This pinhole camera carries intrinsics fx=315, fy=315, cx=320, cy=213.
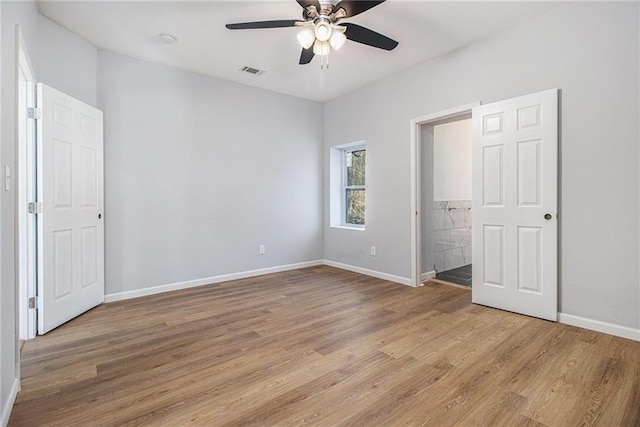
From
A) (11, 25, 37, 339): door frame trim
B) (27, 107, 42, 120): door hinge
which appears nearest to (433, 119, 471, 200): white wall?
(27, 107, 42, 120): door hinge

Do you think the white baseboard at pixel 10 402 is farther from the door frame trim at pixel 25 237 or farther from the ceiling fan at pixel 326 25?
the ceiling fan at pixel 326 25

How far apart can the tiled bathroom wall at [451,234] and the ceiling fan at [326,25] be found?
2.72 m

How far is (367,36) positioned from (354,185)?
113 inches

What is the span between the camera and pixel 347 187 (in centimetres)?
539

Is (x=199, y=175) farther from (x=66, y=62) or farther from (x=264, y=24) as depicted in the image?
(x=264, y=24)

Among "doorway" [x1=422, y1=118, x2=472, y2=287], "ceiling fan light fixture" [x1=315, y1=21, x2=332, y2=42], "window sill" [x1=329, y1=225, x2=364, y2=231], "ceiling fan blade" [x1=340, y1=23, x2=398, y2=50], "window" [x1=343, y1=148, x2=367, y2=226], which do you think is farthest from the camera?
"window" [x1=343, y1=148, x2=367, y2=226]

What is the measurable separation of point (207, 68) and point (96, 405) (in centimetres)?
358

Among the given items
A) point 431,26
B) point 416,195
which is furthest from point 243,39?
point 416,195

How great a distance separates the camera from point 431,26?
300cm

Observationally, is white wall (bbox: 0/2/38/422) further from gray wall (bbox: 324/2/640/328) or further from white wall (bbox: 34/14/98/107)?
gray wall (bbox: 324/2/640/328)

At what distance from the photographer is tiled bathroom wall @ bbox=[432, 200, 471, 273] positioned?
4621 millimetres

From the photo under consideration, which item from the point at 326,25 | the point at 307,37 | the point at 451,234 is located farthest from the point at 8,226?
the point at 451,234

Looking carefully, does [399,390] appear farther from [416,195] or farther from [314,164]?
[314,164]

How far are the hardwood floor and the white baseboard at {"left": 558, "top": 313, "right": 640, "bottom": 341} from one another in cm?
8
